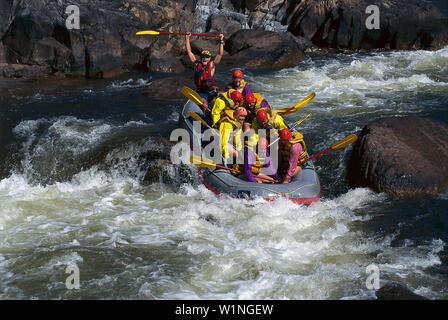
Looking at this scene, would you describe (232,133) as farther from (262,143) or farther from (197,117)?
(197,117)

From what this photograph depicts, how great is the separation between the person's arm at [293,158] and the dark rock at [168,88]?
14.9 ft

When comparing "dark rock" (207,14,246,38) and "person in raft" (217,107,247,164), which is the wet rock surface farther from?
"person in raft" (217,107,247,164)

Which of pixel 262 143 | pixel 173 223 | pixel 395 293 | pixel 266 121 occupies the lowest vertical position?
pixel 173 223

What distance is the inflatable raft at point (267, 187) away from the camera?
6.38m

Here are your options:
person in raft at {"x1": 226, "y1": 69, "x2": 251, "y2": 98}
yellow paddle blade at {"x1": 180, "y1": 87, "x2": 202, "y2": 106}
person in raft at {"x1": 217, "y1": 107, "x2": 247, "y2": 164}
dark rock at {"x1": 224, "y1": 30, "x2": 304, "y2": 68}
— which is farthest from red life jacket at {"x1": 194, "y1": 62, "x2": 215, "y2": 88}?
dark rock at {"x1": 224, "y1": 30, "x2": 304, "y2": 68}

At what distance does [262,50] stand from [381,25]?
12.1 ft

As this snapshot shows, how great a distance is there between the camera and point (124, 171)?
791 cm

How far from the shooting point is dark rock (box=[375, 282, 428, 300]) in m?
4.58

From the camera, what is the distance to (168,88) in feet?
36.2

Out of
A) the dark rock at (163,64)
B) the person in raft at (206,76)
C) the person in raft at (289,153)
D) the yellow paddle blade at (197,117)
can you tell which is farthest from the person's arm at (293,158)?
the dark rock at (163,64)

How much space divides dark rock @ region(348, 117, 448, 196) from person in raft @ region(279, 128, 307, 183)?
40.4 inches

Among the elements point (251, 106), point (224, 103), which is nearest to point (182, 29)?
point (224, 103)
